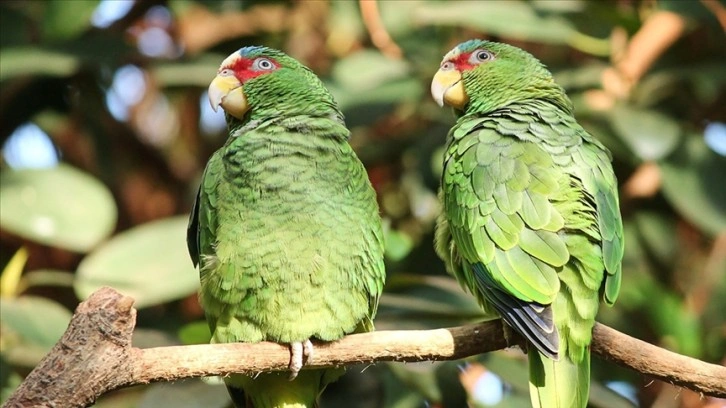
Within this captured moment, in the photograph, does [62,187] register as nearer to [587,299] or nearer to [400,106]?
[400,106]

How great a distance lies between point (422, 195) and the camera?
11.8ft

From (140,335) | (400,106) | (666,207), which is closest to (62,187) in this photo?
(140,335)

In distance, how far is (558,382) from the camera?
6.50ft

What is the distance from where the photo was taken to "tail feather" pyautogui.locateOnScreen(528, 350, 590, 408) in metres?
1.97

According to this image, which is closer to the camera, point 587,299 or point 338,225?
point 587,299

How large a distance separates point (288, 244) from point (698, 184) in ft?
5.71

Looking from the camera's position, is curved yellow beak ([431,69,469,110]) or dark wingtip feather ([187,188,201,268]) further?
curved yellow beak ([431,69,469,110])

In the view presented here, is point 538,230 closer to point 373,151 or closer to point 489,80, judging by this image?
Result: point 489,80

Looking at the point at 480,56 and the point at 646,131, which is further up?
the point at 480,56

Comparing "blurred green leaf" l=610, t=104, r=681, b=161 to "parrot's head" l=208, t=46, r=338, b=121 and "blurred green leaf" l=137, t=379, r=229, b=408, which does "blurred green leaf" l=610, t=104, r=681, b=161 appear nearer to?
"parrot's head" l=208, t=46, r=338, b=121

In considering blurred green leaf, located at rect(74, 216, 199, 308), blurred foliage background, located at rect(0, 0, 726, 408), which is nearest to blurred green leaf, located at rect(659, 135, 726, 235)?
blurred foliage background, located at rect(0, 0, 726, 408)

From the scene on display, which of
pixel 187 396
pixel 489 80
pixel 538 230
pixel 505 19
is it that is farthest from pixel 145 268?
pixel 505 19

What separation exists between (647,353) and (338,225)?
72 cm

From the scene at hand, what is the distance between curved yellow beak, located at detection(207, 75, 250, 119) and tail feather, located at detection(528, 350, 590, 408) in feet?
3.17
